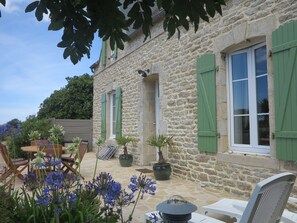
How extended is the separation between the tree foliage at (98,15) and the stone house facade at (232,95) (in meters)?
2.87

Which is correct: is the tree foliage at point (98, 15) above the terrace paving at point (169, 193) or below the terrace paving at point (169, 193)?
above

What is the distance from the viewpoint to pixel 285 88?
12.5 ft

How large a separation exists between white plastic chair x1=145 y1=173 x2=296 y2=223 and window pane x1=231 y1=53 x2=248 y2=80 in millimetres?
3114

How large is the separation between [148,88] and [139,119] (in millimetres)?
969

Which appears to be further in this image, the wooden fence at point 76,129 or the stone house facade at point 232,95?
the wooden fence at point 76,129

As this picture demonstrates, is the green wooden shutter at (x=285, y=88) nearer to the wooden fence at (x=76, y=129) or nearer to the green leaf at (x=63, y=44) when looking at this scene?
the green leaf at (x=63, y=44)

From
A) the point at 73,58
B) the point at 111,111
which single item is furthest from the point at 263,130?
the point at 111,111

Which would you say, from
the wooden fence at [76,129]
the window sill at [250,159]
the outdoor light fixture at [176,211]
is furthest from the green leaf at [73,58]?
the wooden fence at [76,129]

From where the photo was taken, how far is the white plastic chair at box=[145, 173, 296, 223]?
162 centimetres

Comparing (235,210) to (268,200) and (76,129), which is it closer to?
(268,200)

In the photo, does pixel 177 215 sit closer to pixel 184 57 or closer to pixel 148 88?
pixel 184 57

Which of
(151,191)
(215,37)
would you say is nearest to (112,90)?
(215,37)

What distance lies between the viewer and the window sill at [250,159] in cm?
400

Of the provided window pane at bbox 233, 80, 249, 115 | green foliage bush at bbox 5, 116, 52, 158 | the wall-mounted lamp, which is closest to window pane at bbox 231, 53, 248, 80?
window pane at bbox 233, 80, 249, 115
